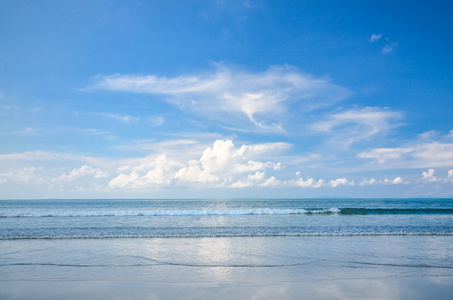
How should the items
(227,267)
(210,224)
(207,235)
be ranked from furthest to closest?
(210,224), (207,235), (227,267)

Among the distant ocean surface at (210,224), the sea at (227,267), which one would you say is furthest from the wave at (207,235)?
the sea at (227,267)

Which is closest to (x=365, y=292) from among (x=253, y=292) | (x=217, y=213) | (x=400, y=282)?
(x=400, y=282)

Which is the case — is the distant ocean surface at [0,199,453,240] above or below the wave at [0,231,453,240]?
below

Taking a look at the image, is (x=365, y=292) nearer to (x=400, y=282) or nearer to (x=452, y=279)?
(x=400, y=282)

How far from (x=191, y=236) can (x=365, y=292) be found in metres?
10.3

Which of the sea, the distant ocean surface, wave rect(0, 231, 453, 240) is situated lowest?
the distant ocean surface

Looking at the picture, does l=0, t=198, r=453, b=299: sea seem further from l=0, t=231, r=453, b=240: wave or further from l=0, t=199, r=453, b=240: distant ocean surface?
l=0, t=199, r=453, b=240: distant ocean surface

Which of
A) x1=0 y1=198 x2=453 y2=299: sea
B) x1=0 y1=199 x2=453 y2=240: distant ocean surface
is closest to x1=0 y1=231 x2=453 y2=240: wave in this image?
x1=0 y1=199 x2=453 y2=240: distant ocean surface

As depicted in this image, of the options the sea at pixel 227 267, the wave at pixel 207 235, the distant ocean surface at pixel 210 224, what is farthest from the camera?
the distant ocean surface at pixel 210 224

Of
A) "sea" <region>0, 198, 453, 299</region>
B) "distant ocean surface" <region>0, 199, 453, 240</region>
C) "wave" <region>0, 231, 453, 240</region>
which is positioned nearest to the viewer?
"sea" <region>0, 198, 453, 299</region>

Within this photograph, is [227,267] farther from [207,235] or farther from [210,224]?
[210,224]

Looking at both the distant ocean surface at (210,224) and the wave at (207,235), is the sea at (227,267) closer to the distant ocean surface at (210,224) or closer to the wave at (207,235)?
the wave at (207,235)

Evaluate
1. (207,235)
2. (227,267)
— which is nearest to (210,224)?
(207,235)

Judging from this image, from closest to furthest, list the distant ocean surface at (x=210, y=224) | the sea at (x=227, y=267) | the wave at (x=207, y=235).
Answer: the sea at (x=227, y=267) → the wave at (x=207, y=235) → the distant ocean surface at (x=210, y=224)
